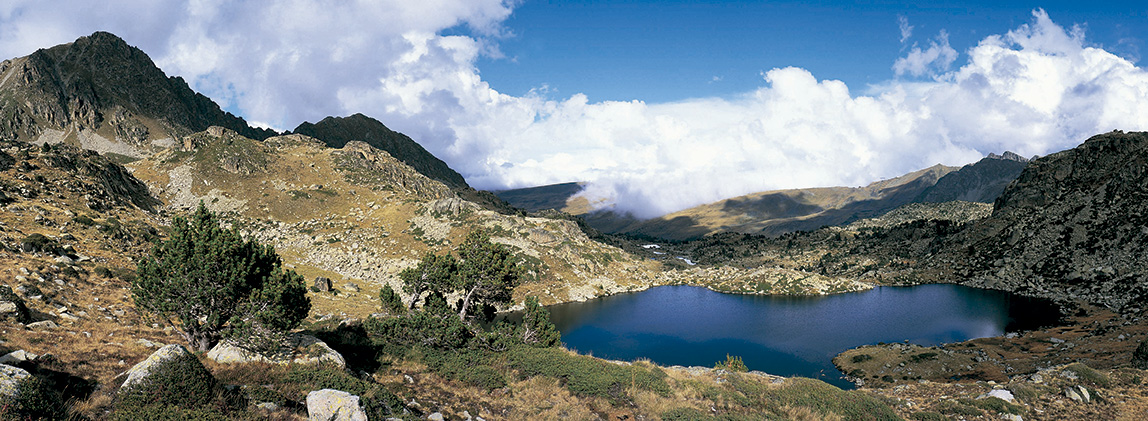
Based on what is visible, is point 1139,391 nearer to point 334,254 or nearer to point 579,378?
point 579,378

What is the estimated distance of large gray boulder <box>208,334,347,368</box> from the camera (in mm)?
19797

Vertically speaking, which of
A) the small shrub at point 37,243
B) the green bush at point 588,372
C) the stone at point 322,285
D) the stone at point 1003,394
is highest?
the small shrub at point 37,243

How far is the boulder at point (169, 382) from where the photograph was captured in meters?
13.8

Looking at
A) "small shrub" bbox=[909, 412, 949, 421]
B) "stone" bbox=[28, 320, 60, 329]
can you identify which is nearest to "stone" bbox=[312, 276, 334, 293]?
"stone" bbox=[28, 320, 60, 329]

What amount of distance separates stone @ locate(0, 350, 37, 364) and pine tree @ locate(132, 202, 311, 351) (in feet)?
13.5

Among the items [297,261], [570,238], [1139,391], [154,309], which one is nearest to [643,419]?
[154,309]

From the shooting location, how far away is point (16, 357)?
49.8 ft

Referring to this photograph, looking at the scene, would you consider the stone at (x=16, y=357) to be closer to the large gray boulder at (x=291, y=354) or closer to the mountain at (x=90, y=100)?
the large gray boulder at (x=291, y=354)

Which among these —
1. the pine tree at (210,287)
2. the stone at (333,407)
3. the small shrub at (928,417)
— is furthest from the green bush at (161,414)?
the small shrub at (928,417)

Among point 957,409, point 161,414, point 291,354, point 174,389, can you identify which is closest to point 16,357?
point 174,389

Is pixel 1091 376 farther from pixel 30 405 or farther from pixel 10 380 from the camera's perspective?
pixel 10 380

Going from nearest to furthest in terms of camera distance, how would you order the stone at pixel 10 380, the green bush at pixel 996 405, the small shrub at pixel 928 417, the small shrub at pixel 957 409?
the stone at pixel 10 380 < the small shrub at pixel 928 417 < the small shrub at pixel 957 409 < the green bush at pixel 996 405

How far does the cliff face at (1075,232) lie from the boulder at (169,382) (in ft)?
377

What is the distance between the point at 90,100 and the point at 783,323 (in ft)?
797
